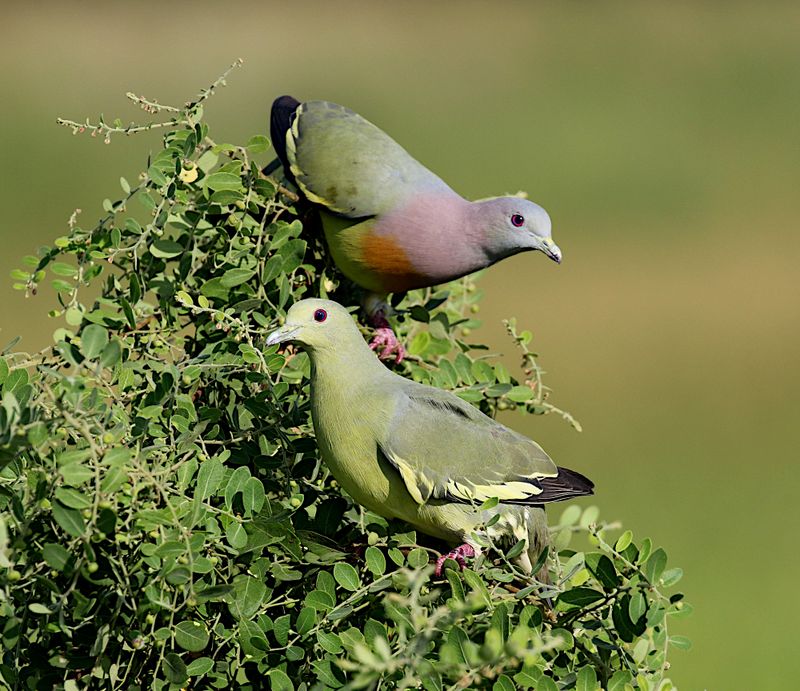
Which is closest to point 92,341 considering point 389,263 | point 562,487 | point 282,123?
point 562,487

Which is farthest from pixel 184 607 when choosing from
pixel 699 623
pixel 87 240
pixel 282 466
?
pixel 699 623

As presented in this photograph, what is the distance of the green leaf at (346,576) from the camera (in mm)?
1104

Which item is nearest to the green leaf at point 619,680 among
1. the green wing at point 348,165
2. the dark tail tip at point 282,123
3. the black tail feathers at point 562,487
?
the black tail feathers at point 562,487

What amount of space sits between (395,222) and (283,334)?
1.81 feet

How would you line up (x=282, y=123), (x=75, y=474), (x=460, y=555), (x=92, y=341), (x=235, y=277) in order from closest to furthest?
(x=75, y=474), (x=92, y=341), (x=460, y=555), (x=235, y=277), (x=282, y=123)

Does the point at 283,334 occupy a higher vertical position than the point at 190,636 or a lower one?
higher

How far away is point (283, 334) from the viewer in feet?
4.18

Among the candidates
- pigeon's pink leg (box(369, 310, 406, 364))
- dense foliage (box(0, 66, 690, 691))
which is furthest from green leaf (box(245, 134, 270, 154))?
pigeon's pink leg (box(369, 310, 406, 364))

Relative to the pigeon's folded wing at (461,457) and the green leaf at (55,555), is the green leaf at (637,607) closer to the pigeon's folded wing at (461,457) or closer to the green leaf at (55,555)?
the pigeon's folded wing at (461,457)

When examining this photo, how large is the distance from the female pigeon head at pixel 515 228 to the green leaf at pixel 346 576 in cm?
76

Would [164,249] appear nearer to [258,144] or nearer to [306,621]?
[258,144]

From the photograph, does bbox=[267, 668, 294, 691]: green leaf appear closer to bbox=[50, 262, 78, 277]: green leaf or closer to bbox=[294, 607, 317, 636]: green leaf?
bbox=[294, 607, 317, 636]: green leaf

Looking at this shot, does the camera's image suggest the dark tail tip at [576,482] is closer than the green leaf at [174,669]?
No

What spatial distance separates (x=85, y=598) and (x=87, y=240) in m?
0.53
